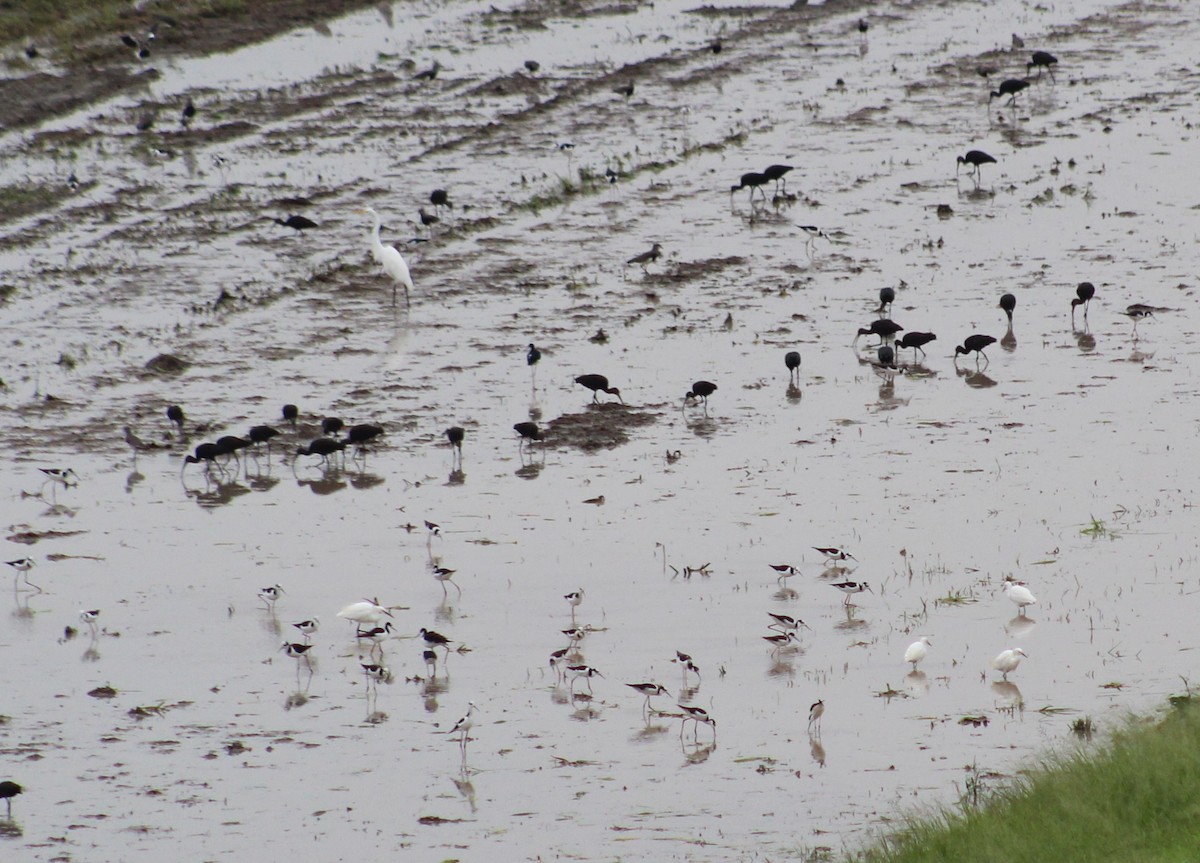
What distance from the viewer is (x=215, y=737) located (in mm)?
11781

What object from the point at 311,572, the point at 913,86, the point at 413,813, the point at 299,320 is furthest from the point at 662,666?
the point at 913,86

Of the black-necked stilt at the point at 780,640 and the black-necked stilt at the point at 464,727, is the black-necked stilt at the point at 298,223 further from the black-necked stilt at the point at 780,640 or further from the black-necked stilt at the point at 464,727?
the black-necked stilt at the point at 464,727

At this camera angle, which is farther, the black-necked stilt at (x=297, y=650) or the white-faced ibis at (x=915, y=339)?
the white-faced ibis at (x=915, y=339)

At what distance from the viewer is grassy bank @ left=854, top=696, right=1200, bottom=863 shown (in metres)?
8.55

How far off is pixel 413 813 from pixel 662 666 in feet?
8.72

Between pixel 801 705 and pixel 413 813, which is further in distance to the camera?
pixel 801 705

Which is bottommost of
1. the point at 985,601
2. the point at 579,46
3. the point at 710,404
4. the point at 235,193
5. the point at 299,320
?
the point at 985,601

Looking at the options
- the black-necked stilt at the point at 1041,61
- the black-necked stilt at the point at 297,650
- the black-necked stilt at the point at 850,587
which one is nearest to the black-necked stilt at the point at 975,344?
the black-necked stilt at the point at 850,587

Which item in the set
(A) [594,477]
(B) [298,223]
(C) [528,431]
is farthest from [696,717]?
(B) [298,223]

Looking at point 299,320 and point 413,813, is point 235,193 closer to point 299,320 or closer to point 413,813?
point 299,320

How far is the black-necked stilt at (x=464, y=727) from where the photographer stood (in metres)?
11.4

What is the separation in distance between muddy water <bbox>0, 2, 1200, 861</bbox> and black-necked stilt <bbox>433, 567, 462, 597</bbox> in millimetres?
88

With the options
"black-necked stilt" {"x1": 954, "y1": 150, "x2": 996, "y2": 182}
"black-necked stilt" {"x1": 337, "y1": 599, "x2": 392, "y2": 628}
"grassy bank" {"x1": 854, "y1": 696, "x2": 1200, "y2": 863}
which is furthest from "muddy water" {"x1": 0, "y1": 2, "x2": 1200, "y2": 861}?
"grassy bank" {"x1": 854, "y1": 696, "x2": 1200, "y2": 863}

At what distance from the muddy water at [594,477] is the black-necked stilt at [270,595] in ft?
0.43
